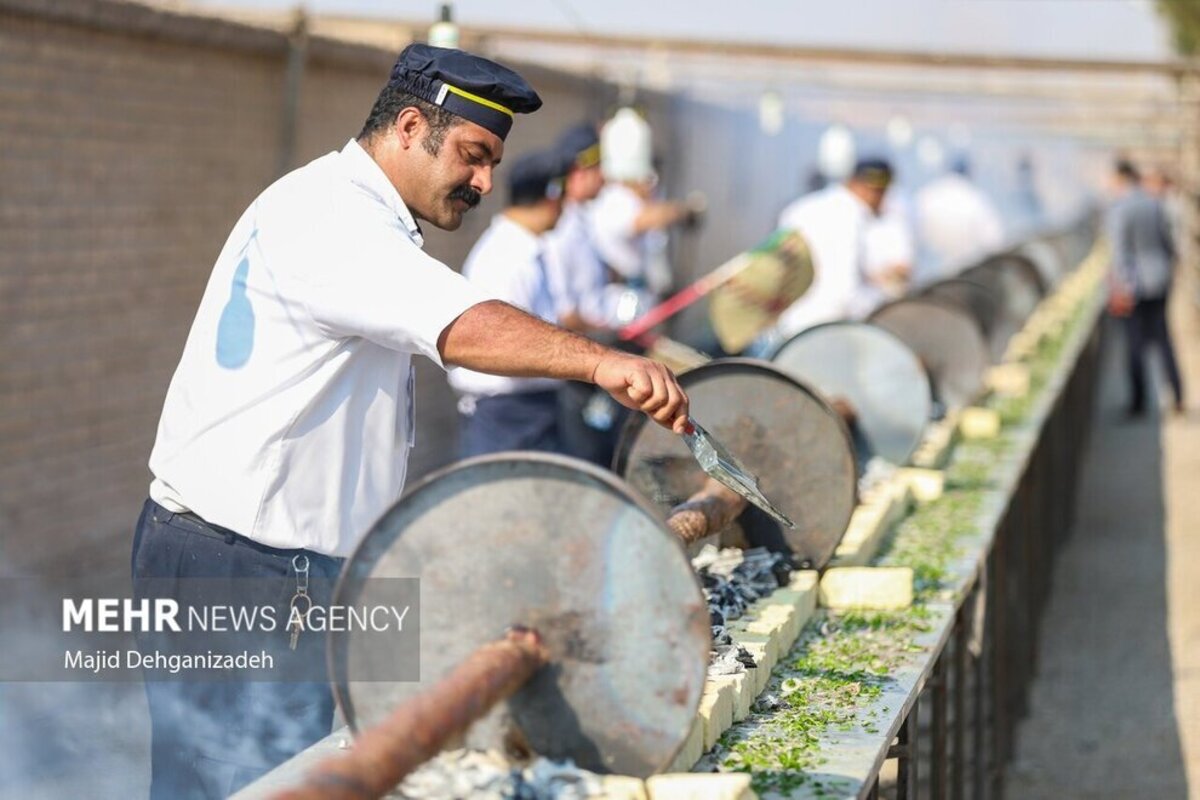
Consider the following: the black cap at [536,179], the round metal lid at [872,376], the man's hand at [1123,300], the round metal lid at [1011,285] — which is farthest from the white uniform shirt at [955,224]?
the round metal lid at [872,376]

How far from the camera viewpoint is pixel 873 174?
29.9 feet

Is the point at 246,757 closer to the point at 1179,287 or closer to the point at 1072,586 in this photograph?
the point at 1072,586

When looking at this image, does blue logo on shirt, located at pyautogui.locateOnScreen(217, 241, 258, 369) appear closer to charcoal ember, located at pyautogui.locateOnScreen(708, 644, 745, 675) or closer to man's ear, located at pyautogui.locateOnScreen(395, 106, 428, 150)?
man's ear, located at pyautogui.locateOnScreen(395, 106, 428, 150)

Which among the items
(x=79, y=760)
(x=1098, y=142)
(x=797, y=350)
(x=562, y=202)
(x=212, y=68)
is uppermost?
(x=1098, y=142)

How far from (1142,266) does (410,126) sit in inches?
480

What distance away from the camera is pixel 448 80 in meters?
3.09

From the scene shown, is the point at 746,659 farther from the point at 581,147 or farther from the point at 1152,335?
the point at 1152,335

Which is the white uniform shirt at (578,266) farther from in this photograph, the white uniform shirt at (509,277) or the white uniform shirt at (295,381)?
the white uniform shirt at (295,381)

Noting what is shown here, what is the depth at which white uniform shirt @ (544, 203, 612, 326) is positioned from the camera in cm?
769

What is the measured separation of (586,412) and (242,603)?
4552mm

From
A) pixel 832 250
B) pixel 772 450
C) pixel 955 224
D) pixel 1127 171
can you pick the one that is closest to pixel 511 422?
pixel 772 450

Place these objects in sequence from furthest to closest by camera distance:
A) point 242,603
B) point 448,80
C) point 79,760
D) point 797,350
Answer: point 797,350, point 79,760, point 242,603, point 448,80

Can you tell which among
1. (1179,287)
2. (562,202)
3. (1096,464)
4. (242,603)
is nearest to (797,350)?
(562,202)

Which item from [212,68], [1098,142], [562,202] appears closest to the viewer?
[562,202]
